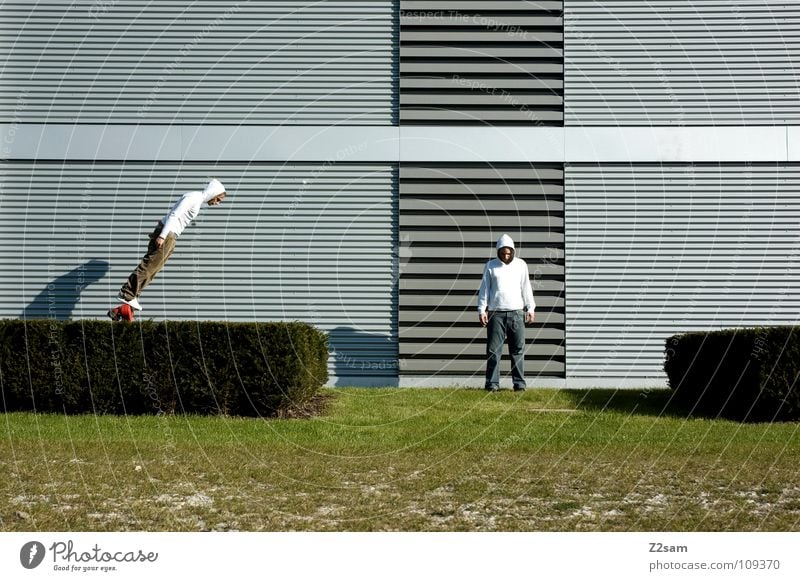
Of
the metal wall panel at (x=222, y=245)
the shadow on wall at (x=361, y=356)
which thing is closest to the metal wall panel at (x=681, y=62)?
the metal wall panel at (x=222, y=245)

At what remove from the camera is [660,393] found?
35.3 ft

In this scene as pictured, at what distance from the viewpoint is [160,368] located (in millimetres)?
9055

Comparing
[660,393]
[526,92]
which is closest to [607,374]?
[660,393]

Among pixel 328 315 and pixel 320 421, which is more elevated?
pixel 328 315

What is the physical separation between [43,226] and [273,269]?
361cm

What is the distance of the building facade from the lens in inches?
495

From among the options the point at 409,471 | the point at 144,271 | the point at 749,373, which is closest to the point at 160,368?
the point at 144,271

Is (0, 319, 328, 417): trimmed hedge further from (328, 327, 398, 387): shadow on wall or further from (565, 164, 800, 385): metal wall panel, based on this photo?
(565, 164, 800, 385): metal wall panel

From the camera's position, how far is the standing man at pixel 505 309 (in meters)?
10.8

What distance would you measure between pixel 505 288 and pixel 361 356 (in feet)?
9.13

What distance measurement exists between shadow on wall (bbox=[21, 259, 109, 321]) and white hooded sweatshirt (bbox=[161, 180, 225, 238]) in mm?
2573

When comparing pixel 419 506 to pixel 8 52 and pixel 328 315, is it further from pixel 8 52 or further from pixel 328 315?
pixel 8 52

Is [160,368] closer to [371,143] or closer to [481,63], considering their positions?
[371,143]

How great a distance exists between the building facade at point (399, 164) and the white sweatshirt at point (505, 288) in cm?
136
